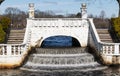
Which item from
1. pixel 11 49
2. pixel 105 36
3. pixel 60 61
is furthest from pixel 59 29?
pixel 11 49

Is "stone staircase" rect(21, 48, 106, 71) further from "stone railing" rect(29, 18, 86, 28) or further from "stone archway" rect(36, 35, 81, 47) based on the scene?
"stone archway" rect(36, 35, 81, 47)

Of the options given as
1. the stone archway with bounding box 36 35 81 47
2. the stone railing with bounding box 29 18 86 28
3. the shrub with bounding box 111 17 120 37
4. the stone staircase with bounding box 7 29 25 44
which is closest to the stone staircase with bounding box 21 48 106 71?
the stone staircase with bounding box 7 29 25 44

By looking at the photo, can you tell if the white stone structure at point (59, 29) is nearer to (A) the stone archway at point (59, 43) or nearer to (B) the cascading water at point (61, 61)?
(A) the stone archway at point (59, 43)

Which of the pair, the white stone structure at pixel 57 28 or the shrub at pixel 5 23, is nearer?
the shrub at pixel 5 23

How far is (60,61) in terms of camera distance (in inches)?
1084

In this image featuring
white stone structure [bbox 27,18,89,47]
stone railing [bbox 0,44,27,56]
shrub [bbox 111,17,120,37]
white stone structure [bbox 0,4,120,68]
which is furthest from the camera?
white stone structure [bbox 27,18,89,47]

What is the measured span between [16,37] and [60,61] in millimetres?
5671

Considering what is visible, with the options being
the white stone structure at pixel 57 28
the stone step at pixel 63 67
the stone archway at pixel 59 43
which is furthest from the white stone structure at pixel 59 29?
the stone step at pixel 63 67

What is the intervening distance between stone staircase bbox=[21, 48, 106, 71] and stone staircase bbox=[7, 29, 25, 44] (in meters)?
2.42

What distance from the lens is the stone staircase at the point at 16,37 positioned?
30766 millimetres

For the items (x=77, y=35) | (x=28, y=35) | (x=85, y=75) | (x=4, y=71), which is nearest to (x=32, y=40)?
(x=28, y=35)

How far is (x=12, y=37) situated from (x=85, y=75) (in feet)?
30.0

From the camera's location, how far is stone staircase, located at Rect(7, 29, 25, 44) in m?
30.8

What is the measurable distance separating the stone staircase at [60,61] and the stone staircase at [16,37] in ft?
7.95
